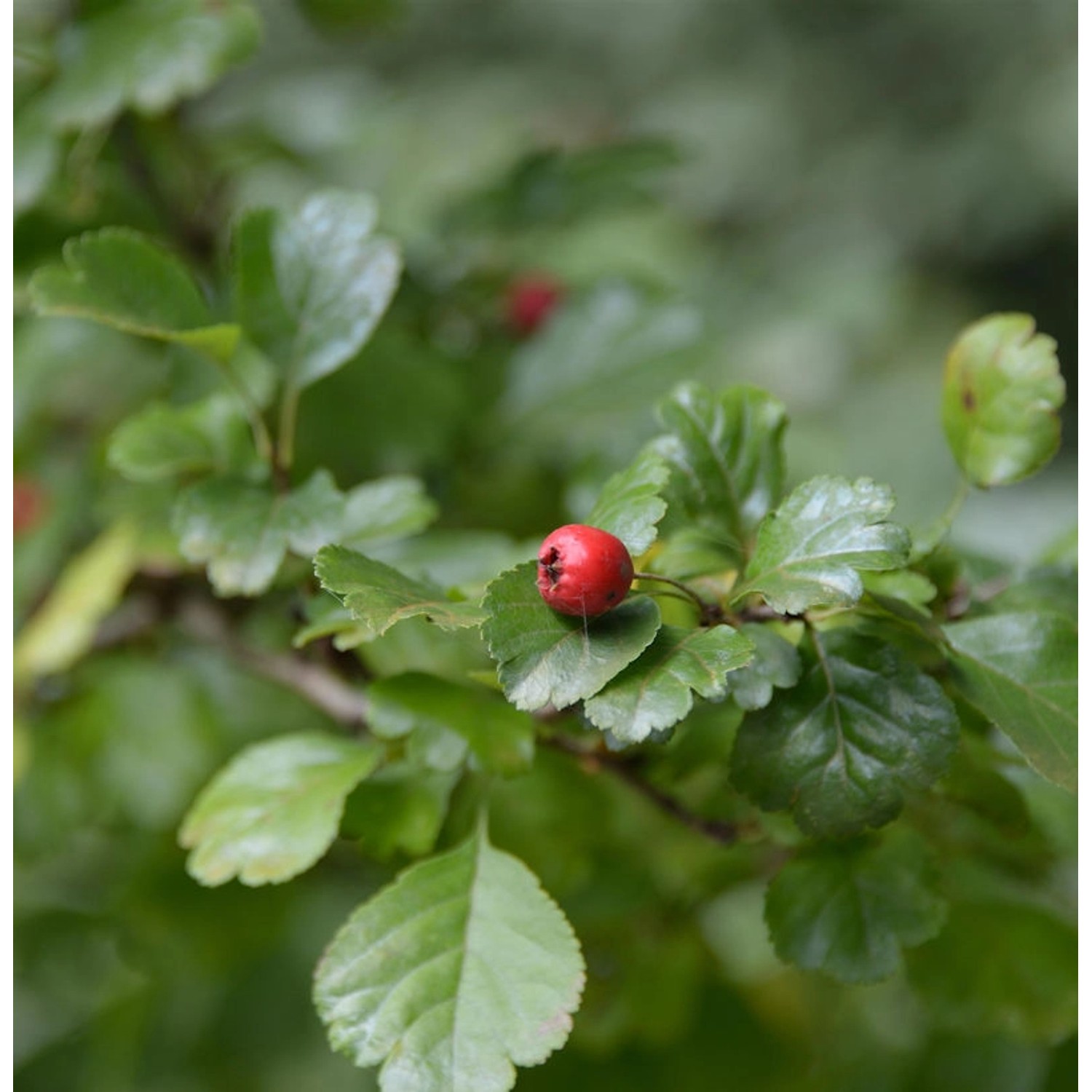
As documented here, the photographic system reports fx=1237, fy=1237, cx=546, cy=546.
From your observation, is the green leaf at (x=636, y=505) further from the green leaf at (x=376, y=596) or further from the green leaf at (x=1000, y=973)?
the green leaf at (x=1000, y=973)

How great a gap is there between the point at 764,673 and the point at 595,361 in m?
0.51

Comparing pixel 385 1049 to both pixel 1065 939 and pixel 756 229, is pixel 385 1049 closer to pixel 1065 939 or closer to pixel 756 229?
pixel 1065 939

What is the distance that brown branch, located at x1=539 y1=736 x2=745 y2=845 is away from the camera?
0.59 meters

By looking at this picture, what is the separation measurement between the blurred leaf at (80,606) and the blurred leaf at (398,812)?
0.31m

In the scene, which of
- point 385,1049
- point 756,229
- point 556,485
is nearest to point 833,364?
point 756,229

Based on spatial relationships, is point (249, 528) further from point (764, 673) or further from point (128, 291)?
point (764, 673)

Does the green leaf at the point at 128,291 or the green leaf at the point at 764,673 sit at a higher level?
the green leaf at the point at 128,291

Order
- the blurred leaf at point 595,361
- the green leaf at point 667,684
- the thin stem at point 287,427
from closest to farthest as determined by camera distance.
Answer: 1. the green leaf at point 667,684
2. the thin stem at point 287,427
3. the blurred leaf at point 595,361

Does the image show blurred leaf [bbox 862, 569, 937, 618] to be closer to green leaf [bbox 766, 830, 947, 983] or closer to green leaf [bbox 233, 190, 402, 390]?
green leaf [bbox 766, 830, 947, 983]

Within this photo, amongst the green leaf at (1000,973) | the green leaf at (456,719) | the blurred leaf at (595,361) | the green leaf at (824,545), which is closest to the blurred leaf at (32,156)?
the blurred leaf at (595,361)

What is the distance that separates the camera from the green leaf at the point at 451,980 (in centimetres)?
47

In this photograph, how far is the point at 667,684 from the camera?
436 millimetres

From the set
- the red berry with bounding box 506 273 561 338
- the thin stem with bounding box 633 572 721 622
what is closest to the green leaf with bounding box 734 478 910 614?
the thin stem with bounding box 633 572 721 622

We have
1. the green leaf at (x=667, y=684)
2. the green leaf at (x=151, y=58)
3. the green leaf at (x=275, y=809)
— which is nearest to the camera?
the green leaf at (x=667, y=684)
